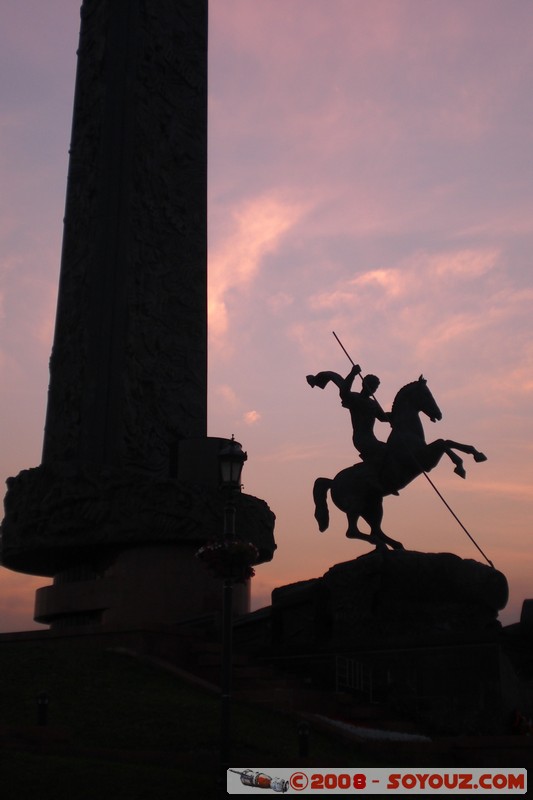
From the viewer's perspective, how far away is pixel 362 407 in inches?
804

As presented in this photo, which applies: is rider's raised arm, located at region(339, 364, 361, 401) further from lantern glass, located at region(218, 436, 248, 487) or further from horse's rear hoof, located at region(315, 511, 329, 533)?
lantern glass, located at region(218, 436, 248, 487)

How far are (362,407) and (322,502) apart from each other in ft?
6.80

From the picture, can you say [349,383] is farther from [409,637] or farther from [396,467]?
[409,637]

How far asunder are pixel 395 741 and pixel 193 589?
39.2 ft

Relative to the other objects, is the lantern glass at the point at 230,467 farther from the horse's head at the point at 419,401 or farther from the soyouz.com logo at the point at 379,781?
the horse's head at the point at 419,401

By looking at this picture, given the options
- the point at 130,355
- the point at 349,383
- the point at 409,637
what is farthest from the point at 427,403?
the point at 130,355

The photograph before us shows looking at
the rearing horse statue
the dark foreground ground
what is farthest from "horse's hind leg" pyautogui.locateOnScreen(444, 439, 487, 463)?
the dark foreground ground

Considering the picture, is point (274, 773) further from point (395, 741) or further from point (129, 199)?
point (129, 199)

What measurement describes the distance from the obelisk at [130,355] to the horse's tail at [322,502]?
488cm

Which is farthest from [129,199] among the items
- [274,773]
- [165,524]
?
[274,773]

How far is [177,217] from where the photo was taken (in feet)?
94.2

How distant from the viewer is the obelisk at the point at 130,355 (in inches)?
961

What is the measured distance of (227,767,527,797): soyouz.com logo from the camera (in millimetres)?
9734

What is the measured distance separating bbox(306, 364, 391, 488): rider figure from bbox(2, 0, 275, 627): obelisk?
5.79 meters
